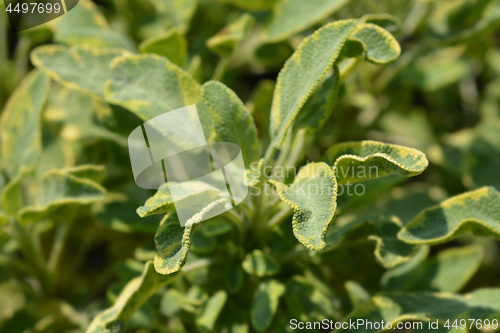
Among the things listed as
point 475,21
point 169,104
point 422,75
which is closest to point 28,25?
point 169,104

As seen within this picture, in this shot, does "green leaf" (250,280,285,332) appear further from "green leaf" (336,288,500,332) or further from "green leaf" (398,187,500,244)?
"green leaf" (398,187,500,244)

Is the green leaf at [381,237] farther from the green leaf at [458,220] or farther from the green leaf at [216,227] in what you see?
the green leaf at [216,227]

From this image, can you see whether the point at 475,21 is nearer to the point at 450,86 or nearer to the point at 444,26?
the point at 444,26

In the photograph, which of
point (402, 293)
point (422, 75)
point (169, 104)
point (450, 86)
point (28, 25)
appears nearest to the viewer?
point (169, 104)

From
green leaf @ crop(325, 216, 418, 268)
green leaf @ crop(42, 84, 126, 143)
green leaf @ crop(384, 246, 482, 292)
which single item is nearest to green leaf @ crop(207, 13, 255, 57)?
green leaf @ crop(42, 84, 126, 143)

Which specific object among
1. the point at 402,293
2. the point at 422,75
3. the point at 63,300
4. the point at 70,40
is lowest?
the point at 63,300

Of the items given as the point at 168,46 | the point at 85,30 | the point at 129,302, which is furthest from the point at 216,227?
the point at 85,30

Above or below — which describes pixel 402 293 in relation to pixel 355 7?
below

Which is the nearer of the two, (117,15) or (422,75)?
(422,75)

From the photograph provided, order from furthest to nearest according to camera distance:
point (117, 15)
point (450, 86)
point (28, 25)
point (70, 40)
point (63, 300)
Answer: point (450, 86) → point (117, 15) → point (28, 25) → point (63, 300) → point (70, 40)
